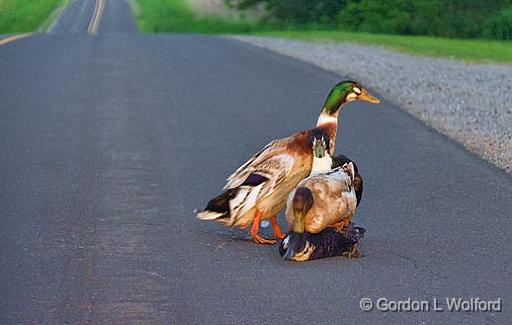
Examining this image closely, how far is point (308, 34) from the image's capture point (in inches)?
1476

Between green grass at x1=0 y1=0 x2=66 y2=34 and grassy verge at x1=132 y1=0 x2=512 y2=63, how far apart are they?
5526mm

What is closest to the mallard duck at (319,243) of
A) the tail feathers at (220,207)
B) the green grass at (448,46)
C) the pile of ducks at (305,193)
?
the pile of ducks at (305,193)

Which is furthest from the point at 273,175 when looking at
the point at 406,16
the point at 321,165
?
the point at 406,16

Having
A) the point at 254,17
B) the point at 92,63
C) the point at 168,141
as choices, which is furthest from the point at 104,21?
the point at 168,141

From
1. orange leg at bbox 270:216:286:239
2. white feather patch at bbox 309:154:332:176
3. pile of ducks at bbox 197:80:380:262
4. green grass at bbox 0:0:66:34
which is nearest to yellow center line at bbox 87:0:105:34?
green grass at bbox 0:0:66:34

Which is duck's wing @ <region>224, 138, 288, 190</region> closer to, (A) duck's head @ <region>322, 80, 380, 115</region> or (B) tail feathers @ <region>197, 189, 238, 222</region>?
(B) tail feathers @ <region>197, 189, 238, 222</region>

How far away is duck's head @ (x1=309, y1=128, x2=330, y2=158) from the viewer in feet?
23.5

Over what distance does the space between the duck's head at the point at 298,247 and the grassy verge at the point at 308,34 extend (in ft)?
67.8

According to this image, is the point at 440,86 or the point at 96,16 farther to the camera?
the point at 96,16

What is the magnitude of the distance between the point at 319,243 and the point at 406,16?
3672 centimetres

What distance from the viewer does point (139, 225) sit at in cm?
815

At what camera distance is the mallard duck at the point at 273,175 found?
720cm

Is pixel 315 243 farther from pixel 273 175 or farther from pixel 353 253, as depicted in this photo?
pixel 273 175

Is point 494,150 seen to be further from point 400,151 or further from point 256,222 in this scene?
point 256,222
